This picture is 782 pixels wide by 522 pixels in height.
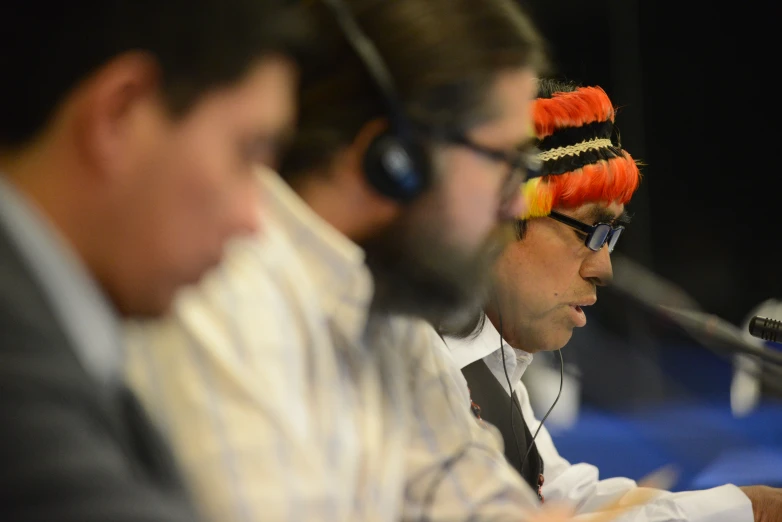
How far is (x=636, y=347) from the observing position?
3.31 m

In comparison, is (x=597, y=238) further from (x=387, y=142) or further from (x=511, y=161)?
(x=387, y=142)

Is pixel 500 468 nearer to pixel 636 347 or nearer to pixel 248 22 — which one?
pixel 248 22

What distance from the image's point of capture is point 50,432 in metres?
0.45

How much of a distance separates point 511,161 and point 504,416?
682mm

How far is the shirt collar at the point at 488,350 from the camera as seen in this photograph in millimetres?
1492

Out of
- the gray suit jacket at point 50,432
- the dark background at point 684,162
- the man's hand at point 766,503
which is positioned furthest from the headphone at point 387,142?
the dark background at point 684,162

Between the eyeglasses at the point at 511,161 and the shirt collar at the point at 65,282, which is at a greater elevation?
the shirt collar at the point at 65,282

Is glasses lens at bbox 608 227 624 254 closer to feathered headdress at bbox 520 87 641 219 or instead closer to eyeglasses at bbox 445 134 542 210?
feathered headdress at bbox 520 87 641 219

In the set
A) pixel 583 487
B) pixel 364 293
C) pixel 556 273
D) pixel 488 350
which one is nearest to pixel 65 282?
pixel 364 293

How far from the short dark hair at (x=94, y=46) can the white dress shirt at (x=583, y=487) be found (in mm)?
807

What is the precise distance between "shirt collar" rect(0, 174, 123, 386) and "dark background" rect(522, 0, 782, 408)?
2288mm

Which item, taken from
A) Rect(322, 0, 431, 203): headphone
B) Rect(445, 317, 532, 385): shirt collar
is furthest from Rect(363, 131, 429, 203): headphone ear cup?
Rect(445, 317, 532, 385): shirt collar

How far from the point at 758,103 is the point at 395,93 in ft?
8.75

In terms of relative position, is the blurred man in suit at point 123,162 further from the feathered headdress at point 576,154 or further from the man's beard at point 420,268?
the feathered headdress at point 576,154
